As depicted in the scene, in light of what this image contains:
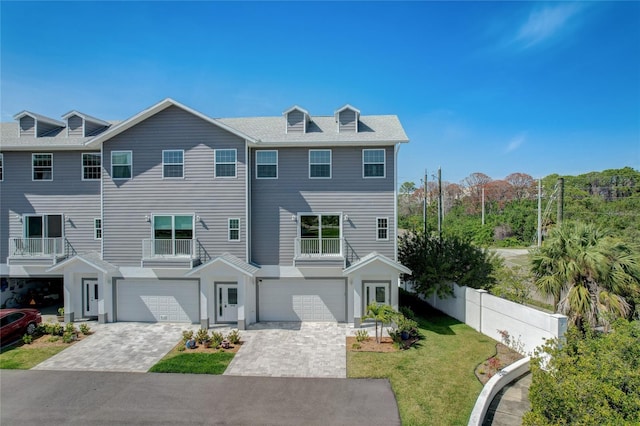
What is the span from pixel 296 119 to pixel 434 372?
1260 centimetres

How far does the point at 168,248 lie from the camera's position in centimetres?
1562

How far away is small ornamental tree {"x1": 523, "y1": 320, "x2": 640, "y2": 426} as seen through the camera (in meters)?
6.09

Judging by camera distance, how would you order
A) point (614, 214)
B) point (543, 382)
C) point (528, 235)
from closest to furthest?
point (543, 382), point (614, 214), point (528, 235)

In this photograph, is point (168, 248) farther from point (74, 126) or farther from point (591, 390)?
point (591, 390)

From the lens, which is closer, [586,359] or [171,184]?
[586,359]

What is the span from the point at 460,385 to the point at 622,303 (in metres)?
6.06

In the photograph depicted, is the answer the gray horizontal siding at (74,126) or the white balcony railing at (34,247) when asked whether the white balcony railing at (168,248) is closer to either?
the white balcony railing at (34,247)

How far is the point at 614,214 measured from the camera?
111ft

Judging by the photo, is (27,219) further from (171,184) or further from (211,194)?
(211,194)

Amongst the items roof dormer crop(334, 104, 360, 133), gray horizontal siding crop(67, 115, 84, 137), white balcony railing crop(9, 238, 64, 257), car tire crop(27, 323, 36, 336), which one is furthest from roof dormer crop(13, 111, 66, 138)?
roof dormer crop(334, 104, 360, 133)

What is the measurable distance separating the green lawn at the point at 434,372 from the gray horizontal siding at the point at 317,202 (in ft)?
15.1

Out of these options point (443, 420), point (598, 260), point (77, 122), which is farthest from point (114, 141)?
point (598, 260)

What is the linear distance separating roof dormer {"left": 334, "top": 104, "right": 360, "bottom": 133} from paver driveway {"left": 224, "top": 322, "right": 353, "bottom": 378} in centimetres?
957

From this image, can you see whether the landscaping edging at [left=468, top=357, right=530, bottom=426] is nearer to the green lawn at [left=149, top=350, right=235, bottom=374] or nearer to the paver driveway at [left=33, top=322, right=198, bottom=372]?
the green lawn at [left=149, top=350, right=235, bottom=374]
